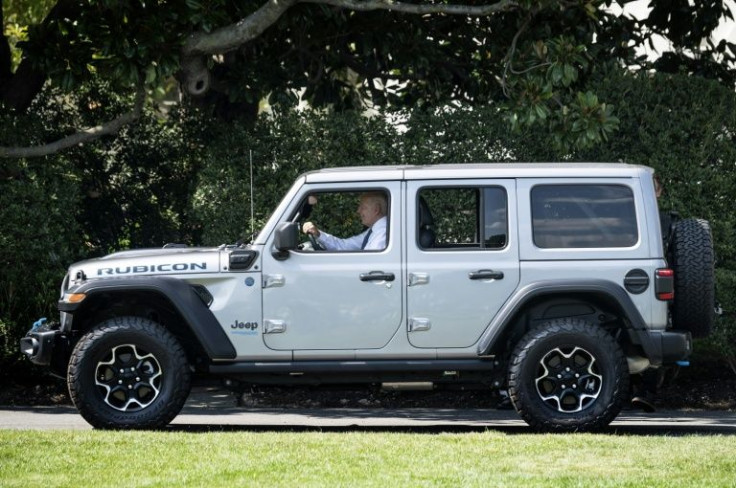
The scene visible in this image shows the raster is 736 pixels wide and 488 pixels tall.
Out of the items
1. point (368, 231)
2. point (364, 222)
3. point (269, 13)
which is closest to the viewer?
point (368, 231)

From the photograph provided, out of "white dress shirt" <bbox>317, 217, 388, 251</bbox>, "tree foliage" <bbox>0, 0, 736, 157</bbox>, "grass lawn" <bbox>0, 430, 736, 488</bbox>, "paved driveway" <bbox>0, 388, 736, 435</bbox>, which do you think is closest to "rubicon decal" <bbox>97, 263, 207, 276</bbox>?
"white dress shirt" <bbox>317, 217, 388, 251</bbox>

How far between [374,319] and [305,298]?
1.68 ft

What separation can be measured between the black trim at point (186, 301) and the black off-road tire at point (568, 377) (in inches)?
81.7

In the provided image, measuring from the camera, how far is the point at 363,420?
36.4 feet

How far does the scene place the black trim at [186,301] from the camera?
9570 mm

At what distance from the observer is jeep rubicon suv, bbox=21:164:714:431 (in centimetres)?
955

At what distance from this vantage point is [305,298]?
31.7 ft

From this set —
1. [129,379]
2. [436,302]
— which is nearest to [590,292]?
[436,302]

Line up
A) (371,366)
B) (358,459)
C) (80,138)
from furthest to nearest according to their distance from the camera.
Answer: (80,138) → (371,366) → (358,459)

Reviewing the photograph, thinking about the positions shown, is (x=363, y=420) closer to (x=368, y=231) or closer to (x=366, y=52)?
(x=368, y=231)

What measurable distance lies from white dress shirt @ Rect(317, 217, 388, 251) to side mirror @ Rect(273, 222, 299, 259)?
289 mm

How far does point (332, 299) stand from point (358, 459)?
5.97 ft

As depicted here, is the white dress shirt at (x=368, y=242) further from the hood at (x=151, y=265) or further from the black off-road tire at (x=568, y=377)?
the black off-road tire at (x=568, y=377)

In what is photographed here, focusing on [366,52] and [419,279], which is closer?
[419,279]
